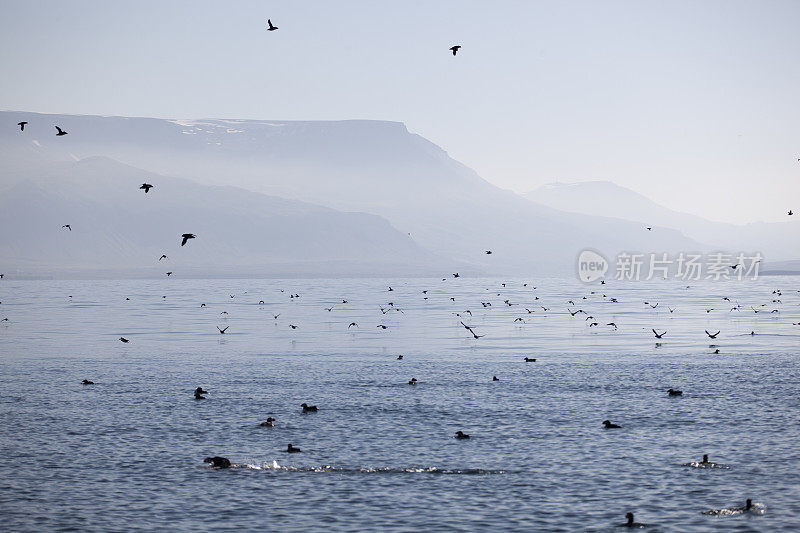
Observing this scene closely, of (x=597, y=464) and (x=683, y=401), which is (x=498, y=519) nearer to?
(x=597, y=464)

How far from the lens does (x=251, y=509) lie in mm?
26875

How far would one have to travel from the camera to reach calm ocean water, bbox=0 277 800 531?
2666 centimetres

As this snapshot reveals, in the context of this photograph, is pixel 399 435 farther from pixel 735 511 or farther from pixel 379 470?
pixel 735 511

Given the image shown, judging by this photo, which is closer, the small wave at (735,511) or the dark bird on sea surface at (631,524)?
the dark bird on sea surface at (631,524)

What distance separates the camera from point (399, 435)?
36688mm

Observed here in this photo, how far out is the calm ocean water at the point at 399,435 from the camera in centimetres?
2666

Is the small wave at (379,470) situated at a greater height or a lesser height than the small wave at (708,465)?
lesser

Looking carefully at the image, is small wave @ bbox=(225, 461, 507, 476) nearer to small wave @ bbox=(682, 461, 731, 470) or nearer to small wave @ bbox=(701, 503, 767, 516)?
small wave @ bbox=(682, 461, 731, 470)

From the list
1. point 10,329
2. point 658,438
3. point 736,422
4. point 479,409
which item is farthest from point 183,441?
point 10,329

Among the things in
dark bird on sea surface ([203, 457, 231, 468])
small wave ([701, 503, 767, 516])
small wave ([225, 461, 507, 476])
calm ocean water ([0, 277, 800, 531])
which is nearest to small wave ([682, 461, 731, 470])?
calm ocean water ([0, 277, 800, 531])

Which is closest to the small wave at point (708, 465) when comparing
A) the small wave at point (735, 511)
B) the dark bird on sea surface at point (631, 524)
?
the small wave at point (735, 511)

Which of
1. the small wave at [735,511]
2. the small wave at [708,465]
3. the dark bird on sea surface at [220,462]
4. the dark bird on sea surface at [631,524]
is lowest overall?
the dark bird on sea surface at [220,462]

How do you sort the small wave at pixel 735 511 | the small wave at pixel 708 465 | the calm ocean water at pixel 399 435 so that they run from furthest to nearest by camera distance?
the small wave at pixel 708 465
the calm ocean water at pixel 399 435
the small wave at pixel 735 511

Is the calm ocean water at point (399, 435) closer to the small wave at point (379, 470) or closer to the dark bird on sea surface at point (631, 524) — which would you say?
the small wave at point (379, 470)
